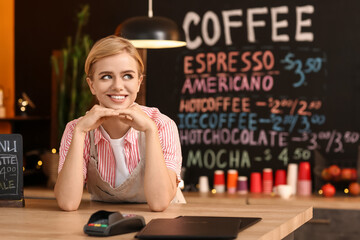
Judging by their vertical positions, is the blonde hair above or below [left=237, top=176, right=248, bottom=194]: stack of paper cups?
above

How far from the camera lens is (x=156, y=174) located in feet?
7.77

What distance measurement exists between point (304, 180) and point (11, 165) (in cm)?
287

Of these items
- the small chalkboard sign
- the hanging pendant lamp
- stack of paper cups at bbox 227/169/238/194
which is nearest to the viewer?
the small chalkboard sign

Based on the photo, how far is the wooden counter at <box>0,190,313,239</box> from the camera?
1838mm

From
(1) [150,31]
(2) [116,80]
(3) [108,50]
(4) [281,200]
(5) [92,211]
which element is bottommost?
(4) [281,200]

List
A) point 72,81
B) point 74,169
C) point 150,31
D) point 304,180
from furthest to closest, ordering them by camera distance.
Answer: point 72,81
point 304,180
point 150,31
point 74,169

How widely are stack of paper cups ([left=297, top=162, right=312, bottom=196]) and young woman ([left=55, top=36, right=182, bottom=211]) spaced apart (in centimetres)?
254

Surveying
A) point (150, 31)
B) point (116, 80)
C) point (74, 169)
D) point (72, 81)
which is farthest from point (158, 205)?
point (72, 81)

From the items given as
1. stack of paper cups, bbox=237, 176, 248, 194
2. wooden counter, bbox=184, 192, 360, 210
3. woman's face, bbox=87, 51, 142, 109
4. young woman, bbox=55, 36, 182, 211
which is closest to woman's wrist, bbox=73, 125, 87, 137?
young woman, bbox=55, 36, 182, 211

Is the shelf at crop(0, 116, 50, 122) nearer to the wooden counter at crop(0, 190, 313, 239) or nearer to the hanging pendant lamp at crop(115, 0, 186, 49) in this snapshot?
the hanging pendant lamp at crop(115, 0, 186, 49)

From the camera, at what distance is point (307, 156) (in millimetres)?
5102

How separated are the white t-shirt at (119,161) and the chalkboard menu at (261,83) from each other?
2.79 metres

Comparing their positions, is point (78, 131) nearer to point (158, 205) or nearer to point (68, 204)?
point (68, 204)

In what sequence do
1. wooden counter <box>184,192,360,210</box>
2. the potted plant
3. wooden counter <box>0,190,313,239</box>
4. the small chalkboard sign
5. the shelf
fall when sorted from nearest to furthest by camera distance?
wooden counter <box>0,190,313,239</box> < the small chalkboard sign < wooden counter <box>184,192,360,210</box> < the potted plant < the shelf
